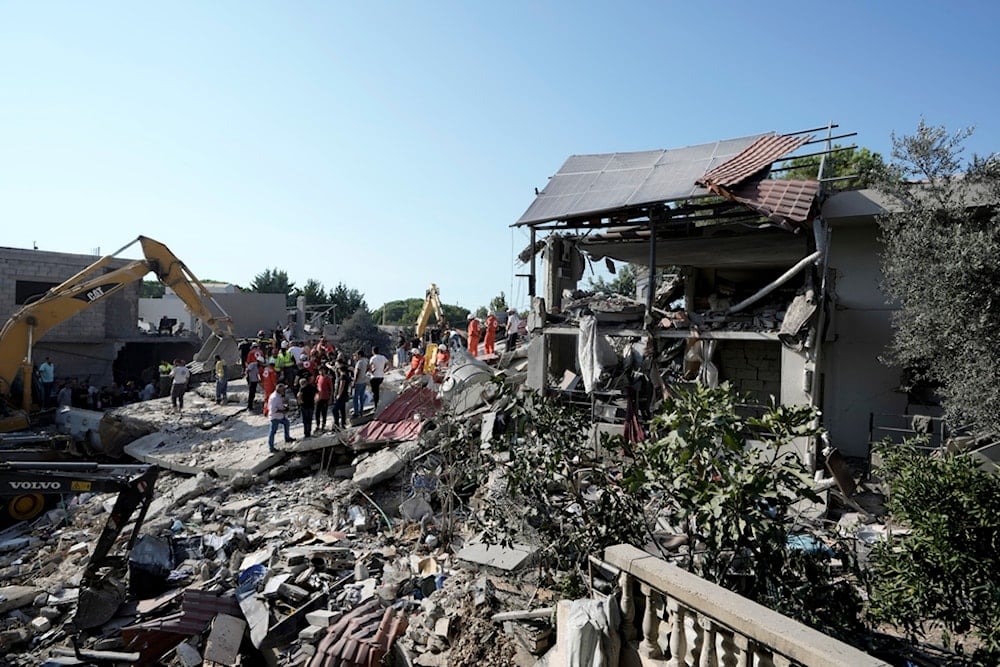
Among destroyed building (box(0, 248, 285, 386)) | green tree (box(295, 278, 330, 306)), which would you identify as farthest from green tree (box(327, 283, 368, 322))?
destroyed building (box(0, 248, 285, 386))

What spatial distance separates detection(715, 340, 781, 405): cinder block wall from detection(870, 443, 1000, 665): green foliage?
31.6ft

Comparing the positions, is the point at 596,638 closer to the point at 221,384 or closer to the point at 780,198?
the point at 780,198

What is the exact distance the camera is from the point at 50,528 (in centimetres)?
1186

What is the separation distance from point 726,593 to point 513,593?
284 centimetres

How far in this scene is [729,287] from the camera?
47.0ft

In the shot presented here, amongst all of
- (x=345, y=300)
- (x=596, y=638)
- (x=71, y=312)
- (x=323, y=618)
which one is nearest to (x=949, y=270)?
(x=596, y=638)

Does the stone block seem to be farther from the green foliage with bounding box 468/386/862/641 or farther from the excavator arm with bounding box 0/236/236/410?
the excavator arm with bounding box 0/236/236/410

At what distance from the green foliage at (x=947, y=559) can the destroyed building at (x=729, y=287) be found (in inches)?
253

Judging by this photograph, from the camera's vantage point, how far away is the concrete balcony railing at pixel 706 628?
295 centimetres

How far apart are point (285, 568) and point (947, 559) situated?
7.19m

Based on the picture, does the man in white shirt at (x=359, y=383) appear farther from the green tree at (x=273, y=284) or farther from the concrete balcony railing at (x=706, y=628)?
the green tree at (x=273, y=284)

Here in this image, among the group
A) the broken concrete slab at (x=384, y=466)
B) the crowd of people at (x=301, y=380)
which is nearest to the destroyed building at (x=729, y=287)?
the broken concrete slab at (x=384, y=466)

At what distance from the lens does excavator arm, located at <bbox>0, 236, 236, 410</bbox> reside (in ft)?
50.5

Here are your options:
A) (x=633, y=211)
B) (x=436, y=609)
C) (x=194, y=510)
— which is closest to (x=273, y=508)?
(x=194, y=510)
